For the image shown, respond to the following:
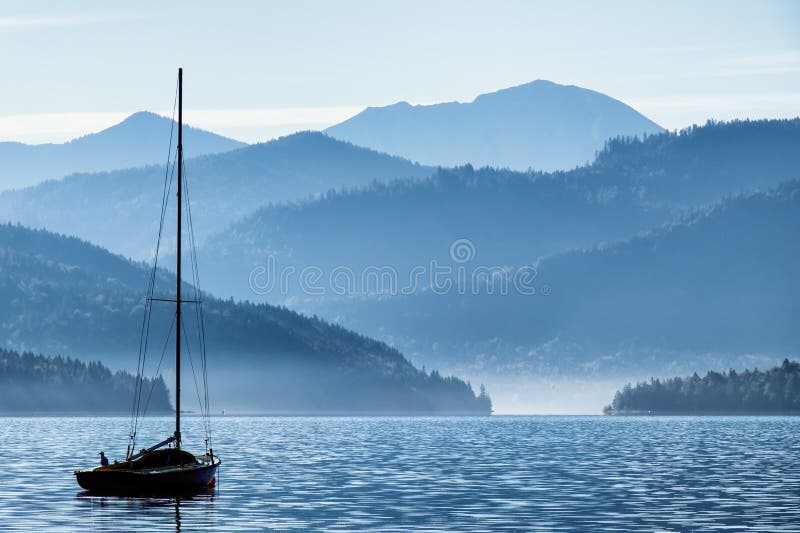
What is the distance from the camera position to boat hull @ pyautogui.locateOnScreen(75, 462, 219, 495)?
397 ft

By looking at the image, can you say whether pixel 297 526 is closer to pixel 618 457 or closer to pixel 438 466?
pixel 438 466

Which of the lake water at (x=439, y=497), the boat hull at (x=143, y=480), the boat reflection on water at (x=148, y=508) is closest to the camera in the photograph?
the lake water at (x=439, y=497)

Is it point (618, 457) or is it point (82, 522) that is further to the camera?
point (618, 457)

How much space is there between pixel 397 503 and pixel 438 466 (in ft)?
152

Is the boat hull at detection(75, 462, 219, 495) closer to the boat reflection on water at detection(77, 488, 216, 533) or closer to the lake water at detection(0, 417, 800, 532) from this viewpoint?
the boat reflection on water at detection(77, 488, 216, 533)

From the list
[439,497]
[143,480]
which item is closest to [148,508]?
[143,480]

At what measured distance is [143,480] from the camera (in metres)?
122

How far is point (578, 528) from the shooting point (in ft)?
326

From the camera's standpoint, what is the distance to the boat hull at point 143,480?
397ft

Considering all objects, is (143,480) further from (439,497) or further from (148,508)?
(439,497)

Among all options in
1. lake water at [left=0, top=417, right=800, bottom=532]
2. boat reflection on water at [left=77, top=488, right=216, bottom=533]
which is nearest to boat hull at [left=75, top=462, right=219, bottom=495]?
boat reflection on water at [left=77, top=488, right=216, bottom=533]

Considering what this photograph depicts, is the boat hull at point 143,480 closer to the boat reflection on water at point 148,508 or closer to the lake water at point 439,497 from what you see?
the boat reflection on water at point 148,508

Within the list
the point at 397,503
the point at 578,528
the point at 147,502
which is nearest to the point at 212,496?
the point at 147,502

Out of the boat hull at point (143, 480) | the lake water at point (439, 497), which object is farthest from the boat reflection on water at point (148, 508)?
the boat hull at point (143, 480)
